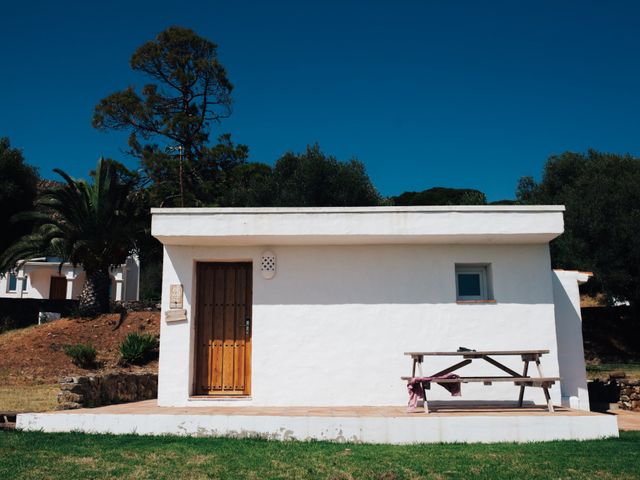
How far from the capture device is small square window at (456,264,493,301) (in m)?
9.12

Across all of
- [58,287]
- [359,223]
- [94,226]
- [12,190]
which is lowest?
[359,223]

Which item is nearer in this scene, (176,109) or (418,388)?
(418,388)

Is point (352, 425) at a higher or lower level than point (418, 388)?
lower

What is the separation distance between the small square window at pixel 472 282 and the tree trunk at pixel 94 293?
543 inches

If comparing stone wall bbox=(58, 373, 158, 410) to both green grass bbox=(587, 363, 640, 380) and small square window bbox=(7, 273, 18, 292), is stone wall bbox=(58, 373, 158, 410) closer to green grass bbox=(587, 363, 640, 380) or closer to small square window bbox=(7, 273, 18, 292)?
green grass bbox=(587, 363, 640, 380)

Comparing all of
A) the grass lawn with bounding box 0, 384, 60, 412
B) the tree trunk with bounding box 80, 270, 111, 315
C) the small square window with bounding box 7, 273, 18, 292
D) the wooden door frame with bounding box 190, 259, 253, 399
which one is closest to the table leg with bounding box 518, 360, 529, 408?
the wooden door frame with bounding box 190, 259, 253, 399

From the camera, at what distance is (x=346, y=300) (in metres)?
8.87

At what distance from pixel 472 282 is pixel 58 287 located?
29.2 metres

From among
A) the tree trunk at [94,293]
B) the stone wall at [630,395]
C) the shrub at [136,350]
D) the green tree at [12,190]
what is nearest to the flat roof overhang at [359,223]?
the stone wall at [630,395]

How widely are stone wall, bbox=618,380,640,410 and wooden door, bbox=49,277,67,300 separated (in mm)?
29561

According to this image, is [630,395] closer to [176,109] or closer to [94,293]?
[94,293]

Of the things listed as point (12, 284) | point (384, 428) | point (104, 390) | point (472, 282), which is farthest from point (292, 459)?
point (12, 284)

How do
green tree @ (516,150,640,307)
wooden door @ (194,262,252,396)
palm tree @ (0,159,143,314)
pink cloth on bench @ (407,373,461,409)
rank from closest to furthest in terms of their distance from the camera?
pink cloth on bench @ (407,373,461,409) → wooden door @ (194,262,252,396) → palm tree @ (0,159,143,314) → green tree @ (516,150,640,307)

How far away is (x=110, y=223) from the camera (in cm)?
1848
